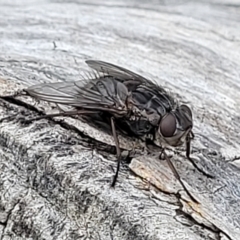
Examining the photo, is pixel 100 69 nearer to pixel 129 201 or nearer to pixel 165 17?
pixel 129 201

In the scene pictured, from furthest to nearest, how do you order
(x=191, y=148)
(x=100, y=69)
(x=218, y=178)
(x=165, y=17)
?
(x=165, y=17) → (x=100, y=69) → (x=191, y=148) → (x=218, y=178)

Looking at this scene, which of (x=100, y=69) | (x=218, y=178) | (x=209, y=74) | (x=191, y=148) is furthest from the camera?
(x=209, y=74)

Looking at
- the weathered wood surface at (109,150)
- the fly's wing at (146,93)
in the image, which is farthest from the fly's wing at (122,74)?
the weathered wood surface at (109,150)

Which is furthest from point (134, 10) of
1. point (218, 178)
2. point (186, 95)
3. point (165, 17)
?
point (218, 178)

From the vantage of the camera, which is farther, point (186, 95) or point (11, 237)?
point (186, 95)

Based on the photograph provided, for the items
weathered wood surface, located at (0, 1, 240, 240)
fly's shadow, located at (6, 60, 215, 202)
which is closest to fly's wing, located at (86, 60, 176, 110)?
fly's shadow, located at (6, 60, 215, 202)

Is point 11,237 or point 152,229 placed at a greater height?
point 152,229
